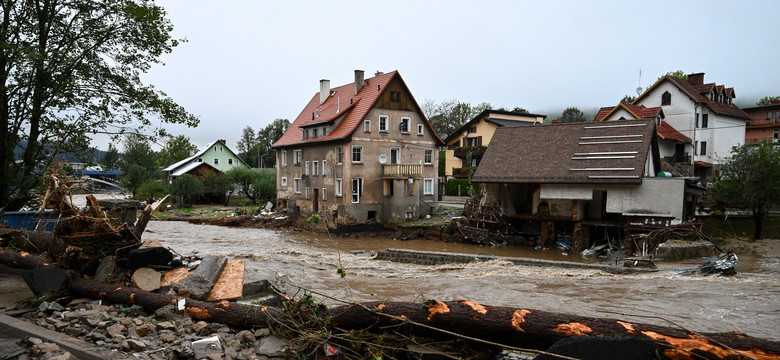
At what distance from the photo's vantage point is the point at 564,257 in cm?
2342

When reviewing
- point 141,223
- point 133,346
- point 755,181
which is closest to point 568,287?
point 141,223

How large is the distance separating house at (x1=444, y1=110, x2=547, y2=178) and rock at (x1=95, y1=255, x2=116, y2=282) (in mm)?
41178

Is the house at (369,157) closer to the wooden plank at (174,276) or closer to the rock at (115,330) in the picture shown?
the wooden plank at (174,276)

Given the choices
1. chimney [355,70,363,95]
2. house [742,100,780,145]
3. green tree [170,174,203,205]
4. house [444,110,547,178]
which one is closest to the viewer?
chimney [355,70,363,95]

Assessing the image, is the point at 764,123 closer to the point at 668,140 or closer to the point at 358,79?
the point at 668,140

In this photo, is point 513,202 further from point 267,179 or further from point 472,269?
point 267,179

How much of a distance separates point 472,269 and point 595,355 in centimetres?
1370

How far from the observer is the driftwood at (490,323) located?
4.50m

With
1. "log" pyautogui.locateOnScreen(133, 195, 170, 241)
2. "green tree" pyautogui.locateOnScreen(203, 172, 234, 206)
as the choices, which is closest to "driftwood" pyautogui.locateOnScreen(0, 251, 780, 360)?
"log" pyautogui.locateOnScreen(133, 195, 170, 241)

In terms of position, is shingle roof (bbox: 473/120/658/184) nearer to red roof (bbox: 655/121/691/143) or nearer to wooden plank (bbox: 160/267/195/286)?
red roof (bbox: 655/121/691/143)

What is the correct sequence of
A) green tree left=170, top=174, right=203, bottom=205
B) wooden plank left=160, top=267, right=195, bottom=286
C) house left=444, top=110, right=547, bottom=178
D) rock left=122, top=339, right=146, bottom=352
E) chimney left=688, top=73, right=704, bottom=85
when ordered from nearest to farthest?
rock left=122, top=339, right=146, bottom=352
wooden plank left=160, top=267, right=195, bottom=286
chimney left=688, top=73, right=704, bottom=85
house left=444, top=110, right=547, bottom=178
green tree left=170, top=174, right=203, bottom=205

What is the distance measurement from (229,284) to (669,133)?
130 feet

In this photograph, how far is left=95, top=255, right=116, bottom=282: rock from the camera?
854cm

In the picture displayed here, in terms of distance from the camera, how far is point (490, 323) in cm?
550
